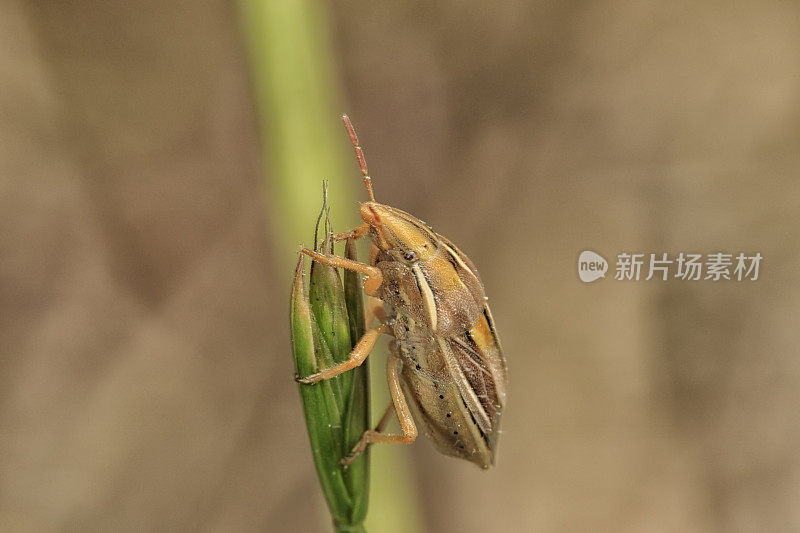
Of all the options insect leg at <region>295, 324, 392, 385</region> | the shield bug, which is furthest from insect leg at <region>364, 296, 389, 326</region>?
insect leg at <region>295, 324, 392, 385</region>

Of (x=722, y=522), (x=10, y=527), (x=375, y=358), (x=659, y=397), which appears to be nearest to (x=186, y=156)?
(x=375, y=358)

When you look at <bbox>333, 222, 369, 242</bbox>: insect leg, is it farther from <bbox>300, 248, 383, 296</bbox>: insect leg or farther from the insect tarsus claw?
the insect tarsus claw

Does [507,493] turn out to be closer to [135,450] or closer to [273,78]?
[135,450]

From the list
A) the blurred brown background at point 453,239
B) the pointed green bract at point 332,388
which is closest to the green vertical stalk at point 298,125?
the pointed green bract at point 332,388

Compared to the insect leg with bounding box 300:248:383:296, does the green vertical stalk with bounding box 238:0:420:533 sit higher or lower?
higher

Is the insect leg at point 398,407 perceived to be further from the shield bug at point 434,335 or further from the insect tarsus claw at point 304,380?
the insect tarsus claw at point 304,380

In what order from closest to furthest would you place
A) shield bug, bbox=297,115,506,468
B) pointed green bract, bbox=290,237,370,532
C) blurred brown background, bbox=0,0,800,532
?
pointed green bract, bbox=290,237,370,532 < shield bug, bbox=297,115,506,468 < blurred brown background, bbox=0,0,800,532
